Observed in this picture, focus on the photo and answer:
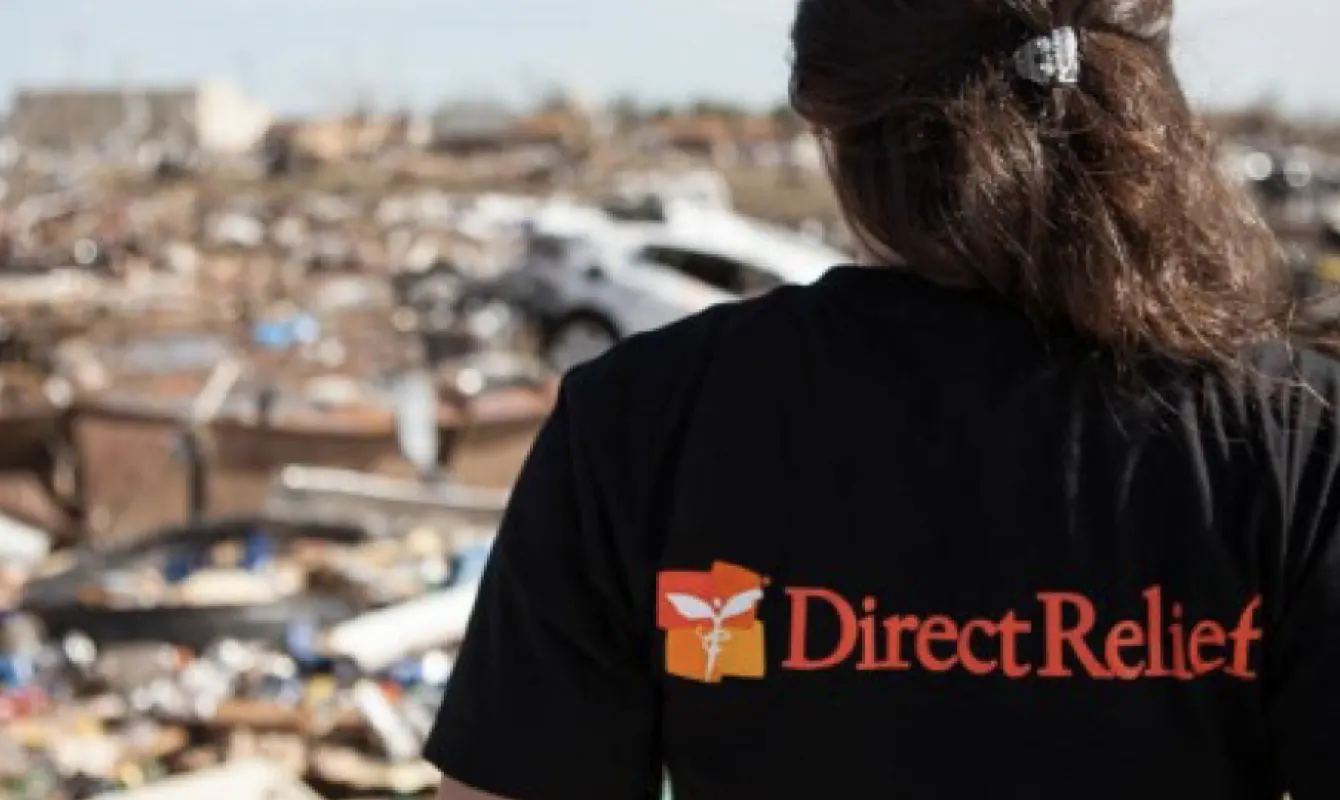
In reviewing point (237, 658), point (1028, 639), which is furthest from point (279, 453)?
point (1028, 639)

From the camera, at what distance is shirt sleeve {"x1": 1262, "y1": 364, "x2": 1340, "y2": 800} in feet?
4.78

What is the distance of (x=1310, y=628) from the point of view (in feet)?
4.80

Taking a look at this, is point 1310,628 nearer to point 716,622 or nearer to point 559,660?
point 716,622

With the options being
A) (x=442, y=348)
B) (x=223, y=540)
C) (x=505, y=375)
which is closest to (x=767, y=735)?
Answer: (x=223, y=540)

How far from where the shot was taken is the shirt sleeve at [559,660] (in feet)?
5.13

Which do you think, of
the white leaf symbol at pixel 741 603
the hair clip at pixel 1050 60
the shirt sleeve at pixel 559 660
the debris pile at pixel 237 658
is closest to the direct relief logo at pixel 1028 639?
→ the white leaf symbol at pixel 741 603

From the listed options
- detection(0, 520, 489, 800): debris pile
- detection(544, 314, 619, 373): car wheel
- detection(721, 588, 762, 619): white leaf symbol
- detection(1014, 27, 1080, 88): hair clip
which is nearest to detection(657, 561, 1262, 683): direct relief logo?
detection(721, 588, 762, 619): white leaf symbol

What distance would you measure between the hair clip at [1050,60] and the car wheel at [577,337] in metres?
16.0

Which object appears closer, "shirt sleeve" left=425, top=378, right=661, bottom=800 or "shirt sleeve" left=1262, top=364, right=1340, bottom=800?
"shirt sleeve" left=1262, top=364, right=1340, bottom=800

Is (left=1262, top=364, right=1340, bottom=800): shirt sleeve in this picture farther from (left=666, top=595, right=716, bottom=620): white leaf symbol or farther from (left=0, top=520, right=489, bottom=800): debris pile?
(left=0, top=520, right=489, bottom=800): debris pile

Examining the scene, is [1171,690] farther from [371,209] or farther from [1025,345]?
[371,209]

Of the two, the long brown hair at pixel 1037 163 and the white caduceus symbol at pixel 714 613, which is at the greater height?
the long brown hair at pixel 1037 163

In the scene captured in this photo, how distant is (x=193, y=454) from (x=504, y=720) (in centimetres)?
833

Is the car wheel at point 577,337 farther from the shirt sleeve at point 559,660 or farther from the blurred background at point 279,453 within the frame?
the shirt sleeve at point 559,660
